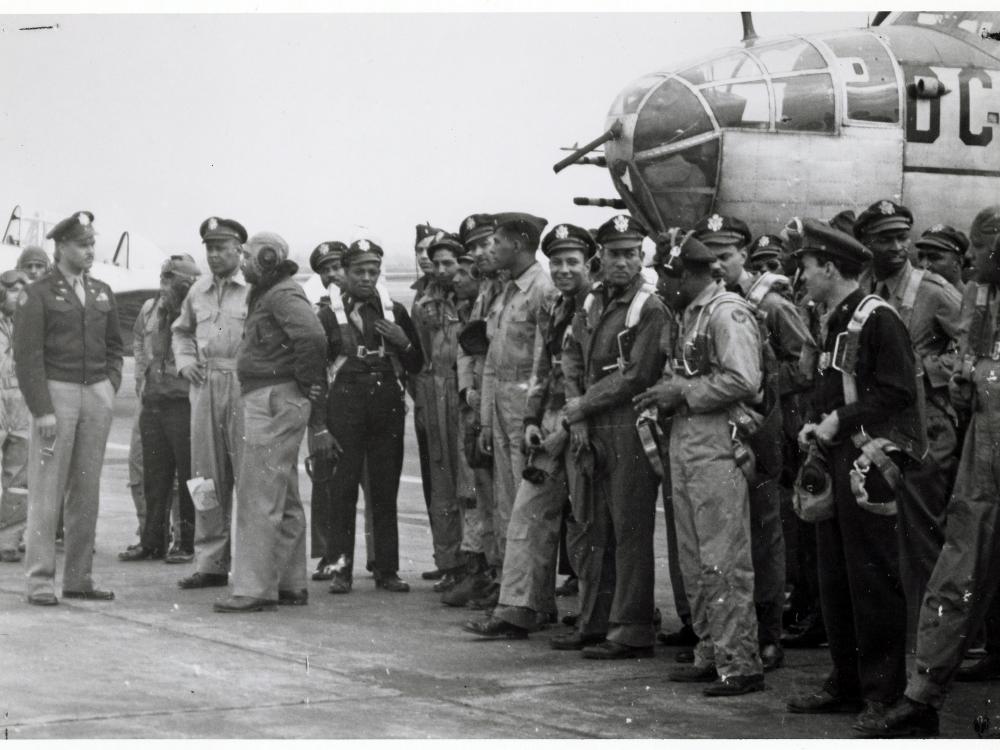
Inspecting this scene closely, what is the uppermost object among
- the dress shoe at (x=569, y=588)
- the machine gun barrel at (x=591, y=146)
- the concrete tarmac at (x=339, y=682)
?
the machine gun barrel at (x=591, y=146)

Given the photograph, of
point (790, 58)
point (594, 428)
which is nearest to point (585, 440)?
point (594, 428)

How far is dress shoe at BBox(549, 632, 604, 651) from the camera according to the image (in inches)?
278

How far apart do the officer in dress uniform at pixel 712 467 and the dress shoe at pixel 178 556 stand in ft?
14.9

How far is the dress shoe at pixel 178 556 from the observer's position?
983 centimetres

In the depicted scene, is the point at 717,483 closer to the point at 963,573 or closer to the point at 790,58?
the point at 963,573

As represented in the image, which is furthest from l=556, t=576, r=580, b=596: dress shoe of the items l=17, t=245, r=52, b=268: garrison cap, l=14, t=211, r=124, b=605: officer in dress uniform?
l=17, t=245, r=52, b=268: garrison cap

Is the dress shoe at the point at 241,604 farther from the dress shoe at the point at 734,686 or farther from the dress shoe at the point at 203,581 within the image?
the dress shoe at the point at 734,686

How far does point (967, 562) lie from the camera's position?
205 inches

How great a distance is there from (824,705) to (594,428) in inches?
74.3

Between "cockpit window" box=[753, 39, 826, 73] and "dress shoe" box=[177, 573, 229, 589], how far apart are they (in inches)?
191

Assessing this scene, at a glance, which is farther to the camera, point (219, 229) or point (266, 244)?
point (219, 229)

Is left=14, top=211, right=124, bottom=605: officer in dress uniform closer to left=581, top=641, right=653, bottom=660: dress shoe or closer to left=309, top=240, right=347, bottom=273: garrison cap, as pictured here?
left=309, top=240, right=347, bottom=273: garrison cap

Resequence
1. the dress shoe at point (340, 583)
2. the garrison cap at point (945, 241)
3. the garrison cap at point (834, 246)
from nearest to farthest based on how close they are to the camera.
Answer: the garrison cap at point (834, 246), the garrison cap at point (945, 241), the dress shoe at point (340, 583)

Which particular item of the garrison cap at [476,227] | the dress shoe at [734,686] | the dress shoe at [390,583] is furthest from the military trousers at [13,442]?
the dress shoe at [734,686]
